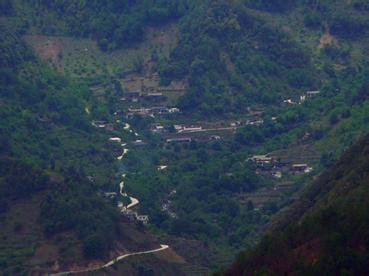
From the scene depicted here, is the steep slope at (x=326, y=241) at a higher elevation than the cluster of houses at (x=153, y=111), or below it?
higher

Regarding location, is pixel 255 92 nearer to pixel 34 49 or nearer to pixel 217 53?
pixel 217 53

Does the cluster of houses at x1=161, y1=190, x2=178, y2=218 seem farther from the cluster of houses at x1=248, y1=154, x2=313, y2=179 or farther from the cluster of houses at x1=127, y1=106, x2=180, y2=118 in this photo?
the cluster of houses at x1=127, y1=106, x2=180, y2=118

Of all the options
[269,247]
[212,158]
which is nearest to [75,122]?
[212,158]

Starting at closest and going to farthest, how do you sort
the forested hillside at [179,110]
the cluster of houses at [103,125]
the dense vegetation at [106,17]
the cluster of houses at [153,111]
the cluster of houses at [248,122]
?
the forested hillside at [179,110] → the cluster of houses at [103,125] → the cluster of houses at [248,122] → the cluster of houses at [153,111] → the dense vegetation at [106,17]

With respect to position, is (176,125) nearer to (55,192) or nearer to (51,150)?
(51,150)

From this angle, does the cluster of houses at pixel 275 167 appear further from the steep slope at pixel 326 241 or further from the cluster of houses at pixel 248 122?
the steep slope at pixel 326 241

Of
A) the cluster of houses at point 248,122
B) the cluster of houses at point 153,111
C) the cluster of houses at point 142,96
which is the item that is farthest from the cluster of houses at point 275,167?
the cluster of houses at point 142,96

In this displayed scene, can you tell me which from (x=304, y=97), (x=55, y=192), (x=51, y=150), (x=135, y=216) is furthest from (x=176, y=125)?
(x=55, y=192)
